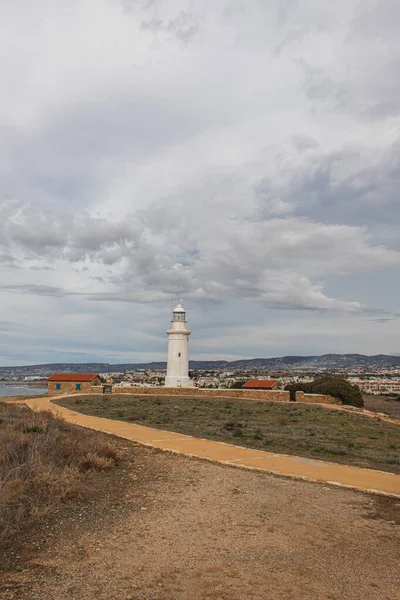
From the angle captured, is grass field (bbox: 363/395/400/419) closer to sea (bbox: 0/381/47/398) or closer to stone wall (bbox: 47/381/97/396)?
stone wall (bbox: 47/381/97/396)

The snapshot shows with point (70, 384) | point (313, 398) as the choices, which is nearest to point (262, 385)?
point (313, 398)

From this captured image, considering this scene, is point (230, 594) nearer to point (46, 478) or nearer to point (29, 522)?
point (29, 522)

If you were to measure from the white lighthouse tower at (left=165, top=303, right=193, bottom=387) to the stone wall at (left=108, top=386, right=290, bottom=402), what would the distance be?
341 centimetres

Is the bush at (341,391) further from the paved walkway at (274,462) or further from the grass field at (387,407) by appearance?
the paved walkway at (274,462)

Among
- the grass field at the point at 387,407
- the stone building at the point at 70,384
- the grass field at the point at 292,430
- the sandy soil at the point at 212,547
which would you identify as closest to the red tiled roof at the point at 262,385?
the grass field at the point at 387,407

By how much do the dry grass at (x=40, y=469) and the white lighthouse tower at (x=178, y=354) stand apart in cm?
2931

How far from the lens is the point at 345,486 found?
26.8 ft

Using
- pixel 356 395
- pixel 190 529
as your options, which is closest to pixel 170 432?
pixel 190 529

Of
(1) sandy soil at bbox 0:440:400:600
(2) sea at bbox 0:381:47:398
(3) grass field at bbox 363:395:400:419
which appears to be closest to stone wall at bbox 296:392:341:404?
(3) grass field at bbox 363:395:400:419

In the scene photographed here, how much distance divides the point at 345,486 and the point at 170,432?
296 inches

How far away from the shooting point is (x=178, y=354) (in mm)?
40375

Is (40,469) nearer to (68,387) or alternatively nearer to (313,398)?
(313,398)

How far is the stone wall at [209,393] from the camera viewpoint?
116 ft

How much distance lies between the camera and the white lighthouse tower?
4038 centimetres
